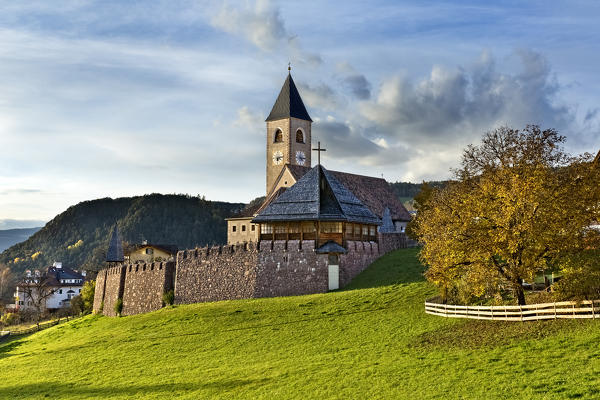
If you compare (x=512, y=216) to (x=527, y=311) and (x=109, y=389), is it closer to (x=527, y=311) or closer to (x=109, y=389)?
(x=527, y=311)

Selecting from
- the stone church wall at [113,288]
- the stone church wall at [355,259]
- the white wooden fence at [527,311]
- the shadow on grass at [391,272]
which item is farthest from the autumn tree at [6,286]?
the white wooden fence at [527,311]

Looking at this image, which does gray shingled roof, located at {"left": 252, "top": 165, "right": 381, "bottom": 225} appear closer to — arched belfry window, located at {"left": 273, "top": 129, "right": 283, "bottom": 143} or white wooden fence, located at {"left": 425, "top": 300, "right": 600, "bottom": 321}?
white wooden fence, located at {"left": 425, "top": 300, "right": 600, "bottom": 321}

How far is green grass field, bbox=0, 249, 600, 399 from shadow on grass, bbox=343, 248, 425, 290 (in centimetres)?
22


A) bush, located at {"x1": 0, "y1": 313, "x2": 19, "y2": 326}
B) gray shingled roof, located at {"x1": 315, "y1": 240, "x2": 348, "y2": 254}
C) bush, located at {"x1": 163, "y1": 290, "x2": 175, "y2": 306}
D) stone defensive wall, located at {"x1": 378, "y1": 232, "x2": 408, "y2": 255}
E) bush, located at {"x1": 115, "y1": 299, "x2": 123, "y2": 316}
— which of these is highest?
stone defensive wall, located at {"x1": 378, "y1": 232, "x2": 408, "y2": 255}

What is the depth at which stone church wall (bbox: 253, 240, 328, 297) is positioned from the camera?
3753cm

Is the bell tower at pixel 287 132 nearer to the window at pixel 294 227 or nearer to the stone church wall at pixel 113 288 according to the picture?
the stone church wall at pixel 113 288

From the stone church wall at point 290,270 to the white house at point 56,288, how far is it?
232 feet

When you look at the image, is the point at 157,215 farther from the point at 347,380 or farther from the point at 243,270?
the point at 347,380

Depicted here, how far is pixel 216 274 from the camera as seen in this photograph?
40188 mm

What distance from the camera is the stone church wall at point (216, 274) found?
38594 mm

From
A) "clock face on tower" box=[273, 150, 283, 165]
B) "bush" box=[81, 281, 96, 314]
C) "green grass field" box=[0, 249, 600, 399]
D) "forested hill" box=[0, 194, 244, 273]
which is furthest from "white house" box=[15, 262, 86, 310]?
"green grass field" box=[0, 249, 600, 399]

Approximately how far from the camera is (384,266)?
4034 cm

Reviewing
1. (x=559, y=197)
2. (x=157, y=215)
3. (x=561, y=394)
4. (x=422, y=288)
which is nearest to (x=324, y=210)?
(x=422, y=288)

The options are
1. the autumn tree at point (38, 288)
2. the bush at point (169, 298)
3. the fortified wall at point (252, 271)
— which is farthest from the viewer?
the autumn tree at point (38, 288)
